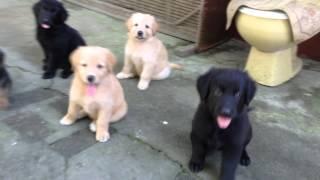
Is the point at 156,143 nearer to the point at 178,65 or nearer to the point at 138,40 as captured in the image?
the point at 138,40

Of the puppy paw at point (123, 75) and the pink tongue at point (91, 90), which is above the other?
the pink tongue at point (91, 90)

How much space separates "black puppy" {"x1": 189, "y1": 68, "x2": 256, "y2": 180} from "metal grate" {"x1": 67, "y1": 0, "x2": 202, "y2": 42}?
2002 millimetres

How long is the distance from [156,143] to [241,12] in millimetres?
1303

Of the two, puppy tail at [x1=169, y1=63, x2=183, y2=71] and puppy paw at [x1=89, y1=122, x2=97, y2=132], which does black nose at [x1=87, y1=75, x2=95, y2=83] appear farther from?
puppy tail at [x1=169, y1=63, x2=183, y2=71]

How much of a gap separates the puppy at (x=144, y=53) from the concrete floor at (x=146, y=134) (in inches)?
3.5

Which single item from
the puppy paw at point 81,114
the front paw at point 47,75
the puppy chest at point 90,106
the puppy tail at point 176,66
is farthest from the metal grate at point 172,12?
the puppy chest at point 90,106

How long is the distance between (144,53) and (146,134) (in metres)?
0.75

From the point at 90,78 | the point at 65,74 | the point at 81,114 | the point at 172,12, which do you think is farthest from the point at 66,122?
the point at 172,12

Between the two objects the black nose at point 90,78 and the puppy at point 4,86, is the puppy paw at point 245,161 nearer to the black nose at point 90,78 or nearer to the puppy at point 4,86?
the black nose at point 90,78

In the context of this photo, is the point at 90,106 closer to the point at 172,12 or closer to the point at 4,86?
the point at 4,86

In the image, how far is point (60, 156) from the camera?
2193mm

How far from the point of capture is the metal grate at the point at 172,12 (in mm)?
4059

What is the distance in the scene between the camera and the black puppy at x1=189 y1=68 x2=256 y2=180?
1.86m

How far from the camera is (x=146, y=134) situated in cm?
245
